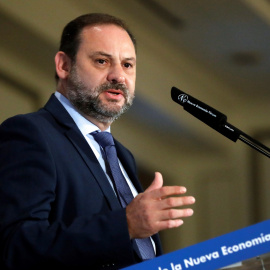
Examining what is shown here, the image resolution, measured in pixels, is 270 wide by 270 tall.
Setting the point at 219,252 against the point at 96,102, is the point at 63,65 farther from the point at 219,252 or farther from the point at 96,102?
the point at 219,252

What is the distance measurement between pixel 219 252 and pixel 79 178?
0.45 m

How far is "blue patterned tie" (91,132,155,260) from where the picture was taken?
1195mm

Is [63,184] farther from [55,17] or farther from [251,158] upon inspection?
[251,158]

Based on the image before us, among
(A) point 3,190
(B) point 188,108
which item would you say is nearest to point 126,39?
(B) point 188,108

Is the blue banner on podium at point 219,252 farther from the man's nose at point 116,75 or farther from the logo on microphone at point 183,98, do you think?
the man's nose at point 116,75

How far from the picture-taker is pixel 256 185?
418 cm

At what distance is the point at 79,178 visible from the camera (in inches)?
45.6

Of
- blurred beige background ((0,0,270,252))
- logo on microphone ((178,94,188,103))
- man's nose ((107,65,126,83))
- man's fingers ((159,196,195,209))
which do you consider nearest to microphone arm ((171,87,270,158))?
logo on microphone ((178,94,188,103))

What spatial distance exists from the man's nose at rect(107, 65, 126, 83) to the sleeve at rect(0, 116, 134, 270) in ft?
0.99

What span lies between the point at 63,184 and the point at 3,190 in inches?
4.7

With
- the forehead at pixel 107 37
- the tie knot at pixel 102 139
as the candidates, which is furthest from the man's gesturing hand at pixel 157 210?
the forehead at pixel 107 37

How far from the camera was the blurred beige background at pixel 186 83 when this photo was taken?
313 cm

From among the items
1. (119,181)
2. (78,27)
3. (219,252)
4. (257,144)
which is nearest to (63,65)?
(78,27)

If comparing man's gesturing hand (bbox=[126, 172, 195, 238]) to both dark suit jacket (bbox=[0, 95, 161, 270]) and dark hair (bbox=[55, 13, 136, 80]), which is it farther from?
dark hair (bbox=[55, 13, 136, 80])
